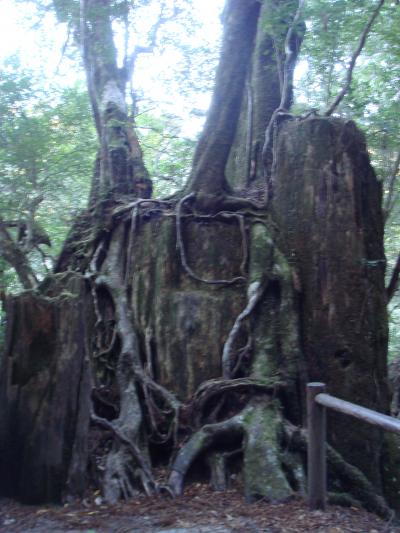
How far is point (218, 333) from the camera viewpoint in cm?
665

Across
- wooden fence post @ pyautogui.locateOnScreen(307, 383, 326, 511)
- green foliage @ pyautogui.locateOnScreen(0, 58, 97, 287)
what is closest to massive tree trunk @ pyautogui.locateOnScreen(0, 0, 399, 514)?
wooden fence post @ pyautogui.locateOnScreen(307, 383, 326, 511)

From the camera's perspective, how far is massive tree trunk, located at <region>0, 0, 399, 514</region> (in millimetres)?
Result: 4684

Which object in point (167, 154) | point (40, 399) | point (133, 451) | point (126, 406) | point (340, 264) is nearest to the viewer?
point (40, 399)

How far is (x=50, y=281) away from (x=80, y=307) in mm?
1091

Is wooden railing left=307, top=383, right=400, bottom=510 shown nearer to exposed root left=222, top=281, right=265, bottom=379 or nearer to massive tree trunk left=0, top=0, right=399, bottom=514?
massive tree trunk left=0, top=0, right=399, bottom=514

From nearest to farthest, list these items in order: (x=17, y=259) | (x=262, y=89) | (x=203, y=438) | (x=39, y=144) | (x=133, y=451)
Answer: (x=133, y=451) < (x=203, y=438) < (x=262, y=89) < (x=17, y=259) < (x=39, y=144)

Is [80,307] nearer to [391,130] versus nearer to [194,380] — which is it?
[194,380]

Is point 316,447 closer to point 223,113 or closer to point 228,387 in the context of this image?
point 228,387

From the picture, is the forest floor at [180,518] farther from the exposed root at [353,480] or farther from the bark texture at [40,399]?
Answer: the exposed root at [353,480]

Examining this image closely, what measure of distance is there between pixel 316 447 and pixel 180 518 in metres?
1.11

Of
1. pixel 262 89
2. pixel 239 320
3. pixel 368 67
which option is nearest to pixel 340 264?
pixel 239 320

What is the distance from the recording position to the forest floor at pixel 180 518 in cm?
432

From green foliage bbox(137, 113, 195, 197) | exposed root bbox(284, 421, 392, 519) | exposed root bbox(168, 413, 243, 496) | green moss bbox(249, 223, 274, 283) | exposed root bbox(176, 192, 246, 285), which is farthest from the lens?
green foliage bbox(137, 113, 195, 197)

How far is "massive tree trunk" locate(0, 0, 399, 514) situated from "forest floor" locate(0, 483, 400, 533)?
0.18m
